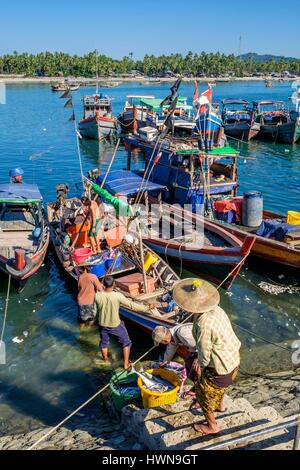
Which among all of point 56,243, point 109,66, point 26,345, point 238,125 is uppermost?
point 109,66

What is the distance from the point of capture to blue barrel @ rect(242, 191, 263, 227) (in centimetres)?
1435

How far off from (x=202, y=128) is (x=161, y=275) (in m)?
9.24

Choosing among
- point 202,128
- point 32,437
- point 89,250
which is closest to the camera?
point 32,437

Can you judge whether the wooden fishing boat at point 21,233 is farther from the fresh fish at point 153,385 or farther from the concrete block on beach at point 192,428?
the concrete block on beach at point 192,428

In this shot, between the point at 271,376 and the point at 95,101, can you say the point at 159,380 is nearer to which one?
the point at 271,376

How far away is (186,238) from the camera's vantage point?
13859mm

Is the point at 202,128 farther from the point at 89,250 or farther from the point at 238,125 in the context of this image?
the point at 238,125

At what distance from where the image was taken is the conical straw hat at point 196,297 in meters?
5.06

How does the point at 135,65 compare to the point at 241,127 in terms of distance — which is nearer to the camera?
the point at 241,127

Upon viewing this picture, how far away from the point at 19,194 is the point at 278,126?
95.3 feet

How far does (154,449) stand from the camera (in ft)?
17.7

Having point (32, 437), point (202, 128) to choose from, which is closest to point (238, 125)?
point (202, 128)

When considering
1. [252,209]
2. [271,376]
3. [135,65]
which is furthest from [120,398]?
[135,65]

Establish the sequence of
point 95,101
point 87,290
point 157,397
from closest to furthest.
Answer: point 157,397 < point 87,290 < point 95,101
